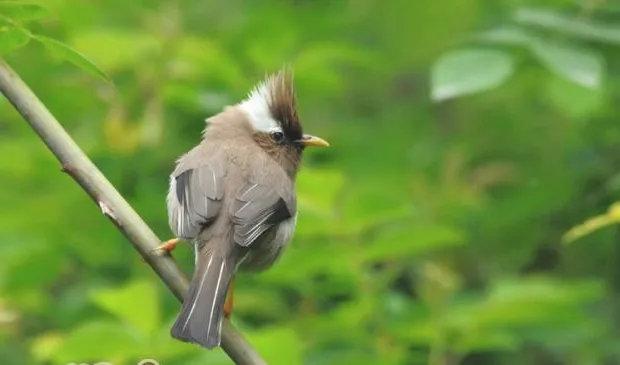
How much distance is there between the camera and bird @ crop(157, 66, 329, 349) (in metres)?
3.03

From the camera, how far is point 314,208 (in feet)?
13.3

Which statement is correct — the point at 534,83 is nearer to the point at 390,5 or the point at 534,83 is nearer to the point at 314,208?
the point at 390,5

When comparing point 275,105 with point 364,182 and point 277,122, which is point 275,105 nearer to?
point 277,122

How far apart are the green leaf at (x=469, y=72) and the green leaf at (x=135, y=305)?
1136 millimetres

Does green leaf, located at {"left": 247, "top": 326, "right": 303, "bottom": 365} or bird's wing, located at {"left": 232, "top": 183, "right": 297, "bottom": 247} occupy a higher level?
bird's wing, located at {"left": 232, "top": 183, "right": 297, "bottom": 247}

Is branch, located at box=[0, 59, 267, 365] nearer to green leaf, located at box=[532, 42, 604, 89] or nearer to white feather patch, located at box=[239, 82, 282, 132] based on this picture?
white feather patch, located at box=[239, 82, 282, 132]

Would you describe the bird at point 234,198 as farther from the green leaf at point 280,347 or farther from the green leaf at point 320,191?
the green leaf at point 280,347

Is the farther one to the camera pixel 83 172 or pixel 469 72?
pixel 469 72

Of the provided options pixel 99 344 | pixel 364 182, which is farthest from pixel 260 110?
pixel 99 344

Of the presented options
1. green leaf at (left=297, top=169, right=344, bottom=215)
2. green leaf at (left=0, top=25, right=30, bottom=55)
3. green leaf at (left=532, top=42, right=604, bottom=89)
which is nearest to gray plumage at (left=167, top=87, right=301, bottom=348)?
green leaf at (left=297, top=169, right=344, bottom=215)

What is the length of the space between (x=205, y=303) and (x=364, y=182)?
1979mm

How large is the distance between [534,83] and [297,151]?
1658 mm

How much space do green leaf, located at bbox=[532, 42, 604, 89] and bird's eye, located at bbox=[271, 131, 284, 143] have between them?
0.93 m

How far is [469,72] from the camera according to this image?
3.89 m
